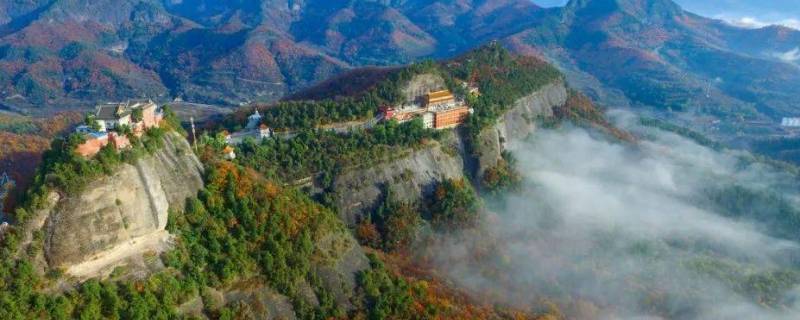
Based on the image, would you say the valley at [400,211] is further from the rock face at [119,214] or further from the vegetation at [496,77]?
the vegetation at [496,77]

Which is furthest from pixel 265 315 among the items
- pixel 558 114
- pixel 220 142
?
pixel 558 114

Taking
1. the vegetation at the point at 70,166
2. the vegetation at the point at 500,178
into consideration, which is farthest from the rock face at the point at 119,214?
the vegetation at the point at 500,178

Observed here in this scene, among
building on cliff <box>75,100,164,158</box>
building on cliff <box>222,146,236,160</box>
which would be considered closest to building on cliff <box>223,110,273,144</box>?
building on cliff <box>222,146,236,160</box>

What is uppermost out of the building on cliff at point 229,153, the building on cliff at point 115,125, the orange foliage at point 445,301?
the building on cliff at point 115,125

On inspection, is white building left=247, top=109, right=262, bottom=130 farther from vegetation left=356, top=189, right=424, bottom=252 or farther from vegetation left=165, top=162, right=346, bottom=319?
vegetation left=165, top=162, right=346, bottom=319

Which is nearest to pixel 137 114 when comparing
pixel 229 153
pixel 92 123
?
pixel 92 123

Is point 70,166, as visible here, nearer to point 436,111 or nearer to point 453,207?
point 453,207

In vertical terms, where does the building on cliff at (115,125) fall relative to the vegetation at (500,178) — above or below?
above

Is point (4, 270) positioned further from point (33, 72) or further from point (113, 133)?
point (33, 72)
